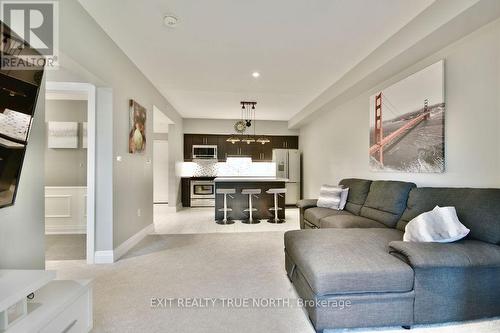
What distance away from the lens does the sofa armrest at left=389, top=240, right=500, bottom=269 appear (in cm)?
173

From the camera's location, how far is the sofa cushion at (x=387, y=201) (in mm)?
2939

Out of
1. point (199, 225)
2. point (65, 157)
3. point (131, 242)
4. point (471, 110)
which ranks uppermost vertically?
point (471, 110)

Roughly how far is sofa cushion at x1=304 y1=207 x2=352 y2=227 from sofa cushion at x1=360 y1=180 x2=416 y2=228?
1.23 ft

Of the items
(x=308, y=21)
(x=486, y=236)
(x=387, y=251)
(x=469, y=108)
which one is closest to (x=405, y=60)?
(x=469, y=108)

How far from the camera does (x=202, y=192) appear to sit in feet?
24.1

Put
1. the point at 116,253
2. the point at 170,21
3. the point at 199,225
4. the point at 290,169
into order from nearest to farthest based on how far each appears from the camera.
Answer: the point at 170,21 → the point at 116,253 → the point at 199,225 → the point at 290,169

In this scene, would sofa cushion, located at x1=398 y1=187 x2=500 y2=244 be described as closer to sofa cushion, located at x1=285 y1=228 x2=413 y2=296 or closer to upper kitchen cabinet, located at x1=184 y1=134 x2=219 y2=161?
sofa cushion, located at x1=285 y1=228 x2=413 y2=296

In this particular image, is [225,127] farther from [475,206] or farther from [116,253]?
[475,206]

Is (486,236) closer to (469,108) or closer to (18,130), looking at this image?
(469,108)

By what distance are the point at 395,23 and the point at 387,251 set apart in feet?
7.49

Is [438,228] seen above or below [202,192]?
above

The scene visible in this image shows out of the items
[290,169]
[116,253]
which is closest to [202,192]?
[290,169]

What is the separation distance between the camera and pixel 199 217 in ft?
19.6

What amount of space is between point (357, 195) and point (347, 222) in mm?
865
